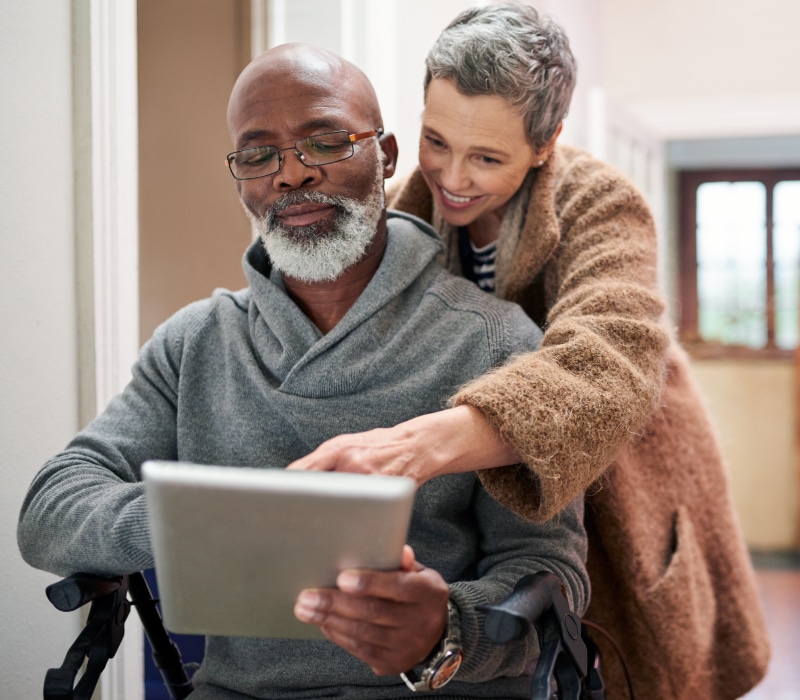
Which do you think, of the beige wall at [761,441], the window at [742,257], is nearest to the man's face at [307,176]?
the beige wall at [761,441]

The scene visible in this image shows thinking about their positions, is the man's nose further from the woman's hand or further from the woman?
the woman's hand

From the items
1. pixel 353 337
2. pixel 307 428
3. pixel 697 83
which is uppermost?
pixel 697 83

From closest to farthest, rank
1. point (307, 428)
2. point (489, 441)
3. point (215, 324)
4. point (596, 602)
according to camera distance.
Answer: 1. point (489, 441)
2. point (307, 428)
3. point (215, 324)
4. point (596, 602)

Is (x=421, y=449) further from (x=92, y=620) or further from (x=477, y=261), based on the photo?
(x=477, y=261)

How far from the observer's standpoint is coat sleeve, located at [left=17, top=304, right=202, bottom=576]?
127cm

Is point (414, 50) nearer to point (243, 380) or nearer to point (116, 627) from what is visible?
point (243, 380)

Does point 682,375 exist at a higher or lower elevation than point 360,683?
higher

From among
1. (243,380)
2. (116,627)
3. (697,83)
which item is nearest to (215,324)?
(243,380)

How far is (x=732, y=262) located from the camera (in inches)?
283

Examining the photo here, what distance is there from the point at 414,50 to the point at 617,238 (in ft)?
5.34

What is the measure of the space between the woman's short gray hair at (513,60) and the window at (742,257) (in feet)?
18.1

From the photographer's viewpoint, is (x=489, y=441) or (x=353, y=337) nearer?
(x=489, y=441)

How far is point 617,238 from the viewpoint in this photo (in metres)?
1.59

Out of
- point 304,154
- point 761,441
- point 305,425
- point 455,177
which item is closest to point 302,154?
point 304,154
